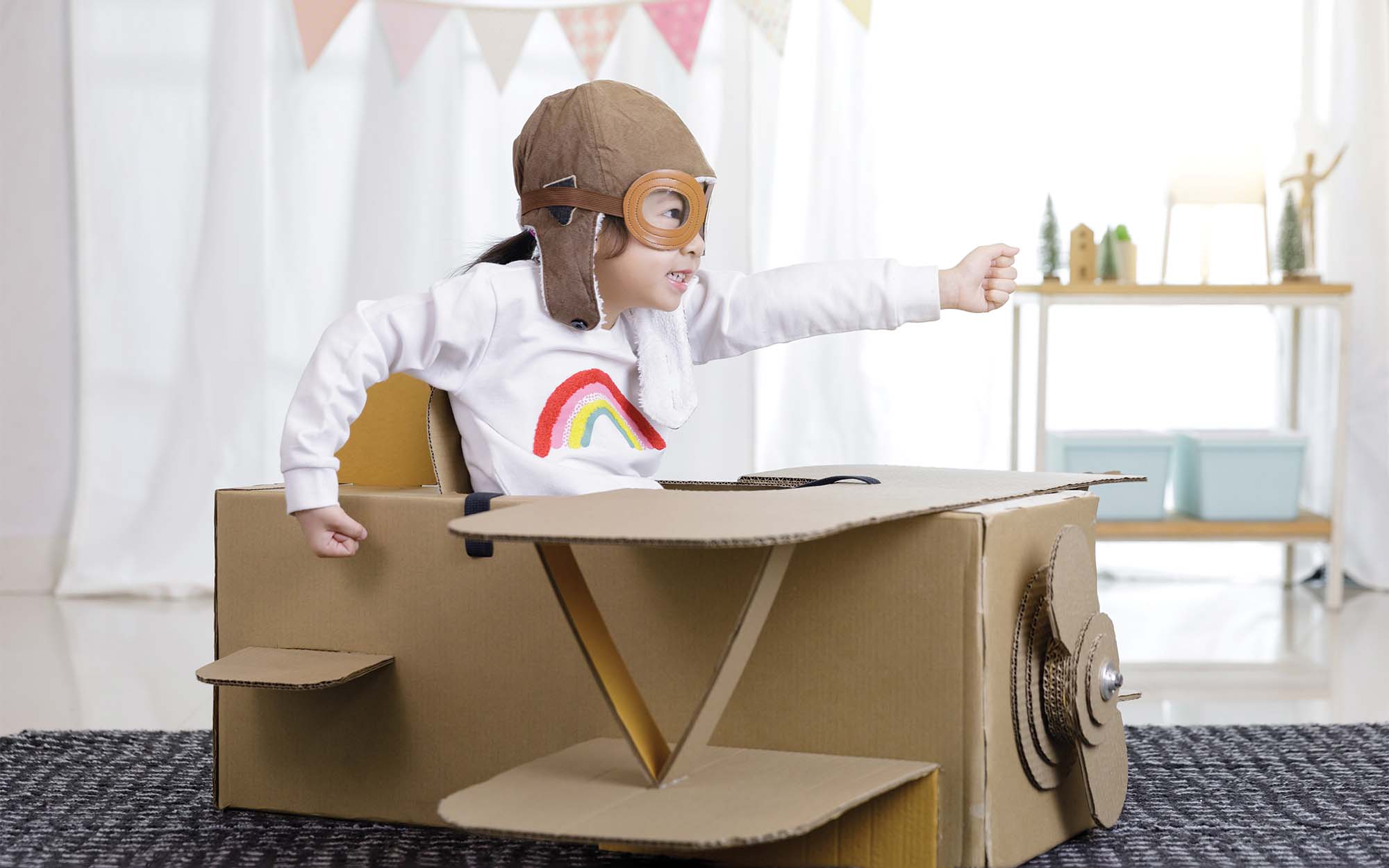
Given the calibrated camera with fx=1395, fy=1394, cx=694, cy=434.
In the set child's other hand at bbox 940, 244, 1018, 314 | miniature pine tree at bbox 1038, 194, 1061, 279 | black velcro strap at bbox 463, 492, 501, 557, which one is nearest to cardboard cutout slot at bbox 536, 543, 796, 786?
black velcro strap at bbox 463, 492, 501, 557

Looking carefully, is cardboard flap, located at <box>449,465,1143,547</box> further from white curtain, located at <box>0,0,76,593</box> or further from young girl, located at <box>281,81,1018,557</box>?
white curtain, located at <box>0,0,76,593</box>

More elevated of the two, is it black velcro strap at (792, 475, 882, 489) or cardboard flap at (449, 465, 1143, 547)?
cardboard flap at (449, 465, 1143, 547)

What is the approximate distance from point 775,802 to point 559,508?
0.21 m

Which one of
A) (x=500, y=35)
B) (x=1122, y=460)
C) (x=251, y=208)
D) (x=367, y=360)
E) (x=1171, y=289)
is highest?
(x=500, y=35)

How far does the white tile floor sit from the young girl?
558 millimetres

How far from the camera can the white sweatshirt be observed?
101cm

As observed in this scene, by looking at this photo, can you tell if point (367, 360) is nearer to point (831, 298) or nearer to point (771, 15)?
point (831, 298)

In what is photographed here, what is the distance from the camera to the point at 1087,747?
95cm

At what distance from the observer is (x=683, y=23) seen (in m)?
2.32

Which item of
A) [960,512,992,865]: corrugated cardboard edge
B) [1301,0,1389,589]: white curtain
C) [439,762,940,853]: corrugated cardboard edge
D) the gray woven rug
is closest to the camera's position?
[439,762,940,853]: corrugated cardboard edge

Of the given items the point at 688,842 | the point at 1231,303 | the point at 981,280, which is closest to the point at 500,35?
the point at 1231,303

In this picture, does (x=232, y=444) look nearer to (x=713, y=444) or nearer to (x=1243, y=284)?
(x=713, y=444)

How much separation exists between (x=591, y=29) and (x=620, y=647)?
161 centimetres

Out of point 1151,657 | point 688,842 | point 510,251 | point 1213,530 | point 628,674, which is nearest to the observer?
point 688,842
